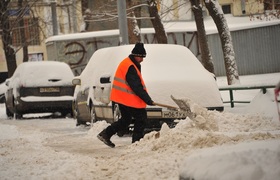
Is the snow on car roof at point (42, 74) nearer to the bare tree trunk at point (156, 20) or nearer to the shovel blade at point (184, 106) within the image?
the bare tree trunk at point (156, 20)

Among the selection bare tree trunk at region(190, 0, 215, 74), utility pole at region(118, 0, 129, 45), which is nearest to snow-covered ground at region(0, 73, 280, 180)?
utility pole at region(118, 0, 129, 45)

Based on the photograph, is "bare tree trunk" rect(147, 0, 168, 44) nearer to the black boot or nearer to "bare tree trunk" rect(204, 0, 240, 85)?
"bare tree trunk" rect(204, 0, 240, 85)

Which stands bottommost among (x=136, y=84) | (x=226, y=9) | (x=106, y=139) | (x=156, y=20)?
(x=106, y=139)

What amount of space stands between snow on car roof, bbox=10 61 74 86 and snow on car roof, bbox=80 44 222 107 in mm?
5588

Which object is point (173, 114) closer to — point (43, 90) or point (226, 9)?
point (43, 90)

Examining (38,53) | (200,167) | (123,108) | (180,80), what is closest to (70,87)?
(180,80)

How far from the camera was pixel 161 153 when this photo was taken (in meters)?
8.68

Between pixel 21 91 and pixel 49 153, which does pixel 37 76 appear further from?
pixel 49 153

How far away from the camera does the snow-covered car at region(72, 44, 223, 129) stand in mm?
12414

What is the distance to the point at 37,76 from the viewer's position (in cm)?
2012

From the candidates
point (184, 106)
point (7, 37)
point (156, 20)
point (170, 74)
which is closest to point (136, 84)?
point (184, 106)

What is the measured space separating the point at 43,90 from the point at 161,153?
11.6 metres

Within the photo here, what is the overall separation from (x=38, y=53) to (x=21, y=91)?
1465 inches

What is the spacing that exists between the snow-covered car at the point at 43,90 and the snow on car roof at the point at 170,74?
214 inches
